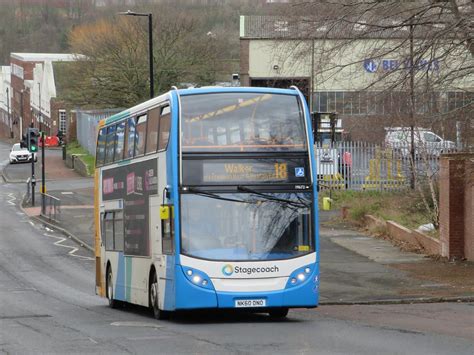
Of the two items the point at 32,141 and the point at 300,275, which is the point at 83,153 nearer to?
the point at 32,141

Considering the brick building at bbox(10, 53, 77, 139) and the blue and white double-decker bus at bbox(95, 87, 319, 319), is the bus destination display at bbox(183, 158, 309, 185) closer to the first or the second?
the blue and white double-decker bus at bbox(95, 87, 319, 319)

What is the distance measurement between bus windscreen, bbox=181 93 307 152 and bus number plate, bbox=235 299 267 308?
2.46 m

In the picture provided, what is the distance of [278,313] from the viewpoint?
18.0 metres

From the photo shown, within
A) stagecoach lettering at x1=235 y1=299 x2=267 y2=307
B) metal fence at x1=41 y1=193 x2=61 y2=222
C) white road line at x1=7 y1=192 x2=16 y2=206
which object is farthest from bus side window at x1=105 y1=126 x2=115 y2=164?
white road line at x1=7 y1=192 x2=16 y2=206

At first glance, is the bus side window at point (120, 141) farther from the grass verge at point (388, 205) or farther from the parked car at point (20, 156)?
the parked car at point (20, 156)

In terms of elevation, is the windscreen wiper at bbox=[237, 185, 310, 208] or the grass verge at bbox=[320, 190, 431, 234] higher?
the windscreen wiper at bbox=[237, 185, 310, 208]

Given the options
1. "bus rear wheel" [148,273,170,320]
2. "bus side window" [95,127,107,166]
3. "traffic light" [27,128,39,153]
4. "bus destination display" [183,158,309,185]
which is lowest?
"bus rear wheel" [148,273,170,320]

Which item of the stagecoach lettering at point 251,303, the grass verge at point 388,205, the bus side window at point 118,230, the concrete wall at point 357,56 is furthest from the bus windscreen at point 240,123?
the grass verge at point 388,205

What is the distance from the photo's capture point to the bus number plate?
16.4 m

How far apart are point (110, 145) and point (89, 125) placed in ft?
191

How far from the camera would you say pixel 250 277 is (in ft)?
54.0

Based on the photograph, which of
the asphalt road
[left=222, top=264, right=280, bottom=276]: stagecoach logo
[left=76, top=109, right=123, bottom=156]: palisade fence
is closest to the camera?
the asphalt road

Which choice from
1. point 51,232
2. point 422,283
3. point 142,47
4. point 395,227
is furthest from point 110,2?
point 422,283

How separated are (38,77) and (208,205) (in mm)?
99357
